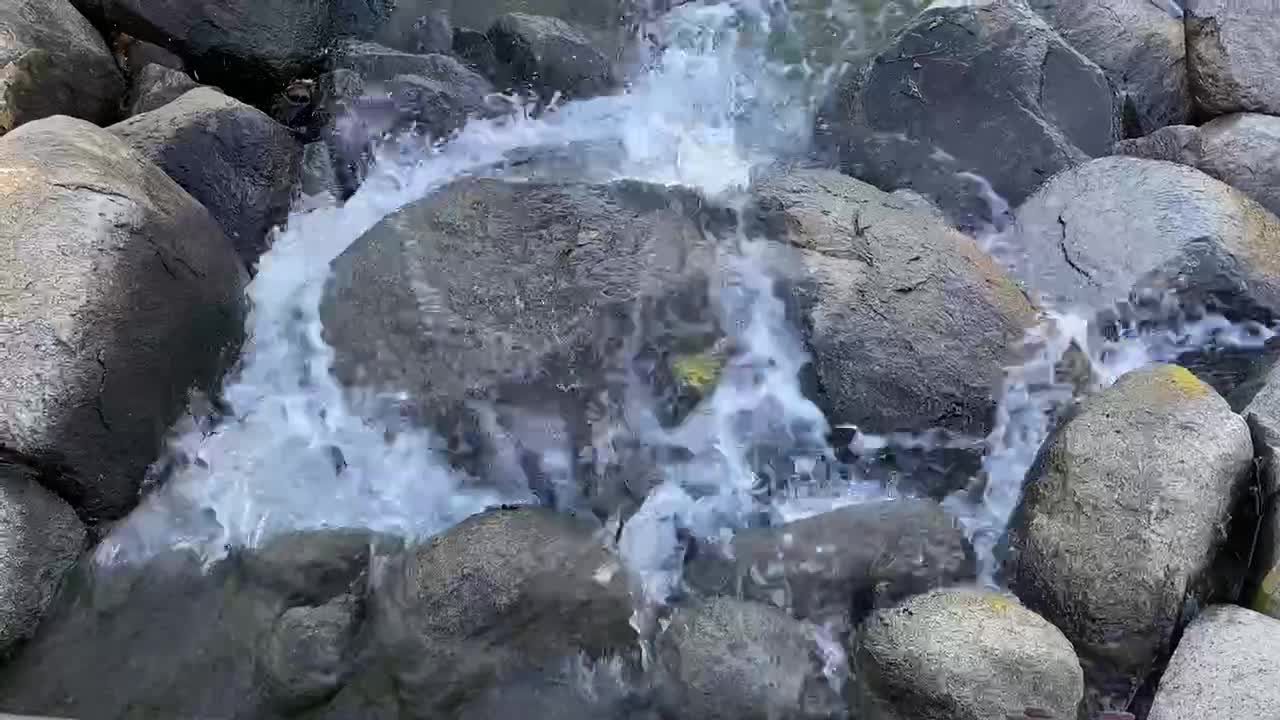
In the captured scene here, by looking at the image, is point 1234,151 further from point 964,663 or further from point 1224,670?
point 964,663

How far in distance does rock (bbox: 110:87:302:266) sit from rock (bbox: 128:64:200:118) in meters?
0.26

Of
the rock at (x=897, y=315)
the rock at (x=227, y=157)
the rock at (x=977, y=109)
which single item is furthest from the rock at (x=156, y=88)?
the rock at (x=977, y=109)

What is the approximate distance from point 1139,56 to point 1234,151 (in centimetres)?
76

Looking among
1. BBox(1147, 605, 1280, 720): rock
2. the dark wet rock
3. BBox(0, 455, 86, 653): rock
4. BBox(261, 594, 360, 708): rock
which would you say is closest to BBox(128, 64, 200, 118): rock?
the dark wet rock

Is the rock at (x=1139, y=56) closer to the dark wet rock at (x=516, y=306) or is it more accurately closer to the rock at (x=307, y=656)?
the dark wet rock at (x=516, y=306)

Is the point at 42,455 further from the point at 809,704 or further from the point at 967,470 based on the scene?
the point at 967,470

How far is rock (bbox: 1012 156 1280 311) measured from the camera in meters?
4.07

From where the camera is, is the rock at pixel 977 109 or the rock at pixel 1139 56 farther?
the rock at pixel 1139 56

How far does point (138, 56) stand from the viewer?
16.7 ft

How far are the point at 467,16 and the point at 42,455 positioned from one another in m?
3.27

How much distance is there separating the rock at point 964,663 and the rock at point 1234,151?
2.70 metres

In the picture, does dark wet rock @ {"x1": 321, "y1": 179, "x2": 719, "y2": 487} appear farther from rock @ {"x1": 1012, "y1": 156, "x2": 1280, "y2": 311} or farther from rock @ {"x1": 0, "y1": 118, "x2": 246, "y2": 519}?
rock @ {"x1": 1012, "y1": 156, "x2": 1280, "y2": 311}

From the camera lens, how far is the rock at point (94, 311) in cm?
315

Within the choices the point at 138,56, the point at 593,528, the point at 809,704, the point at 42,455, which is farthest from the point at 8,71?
the point at 809,704
